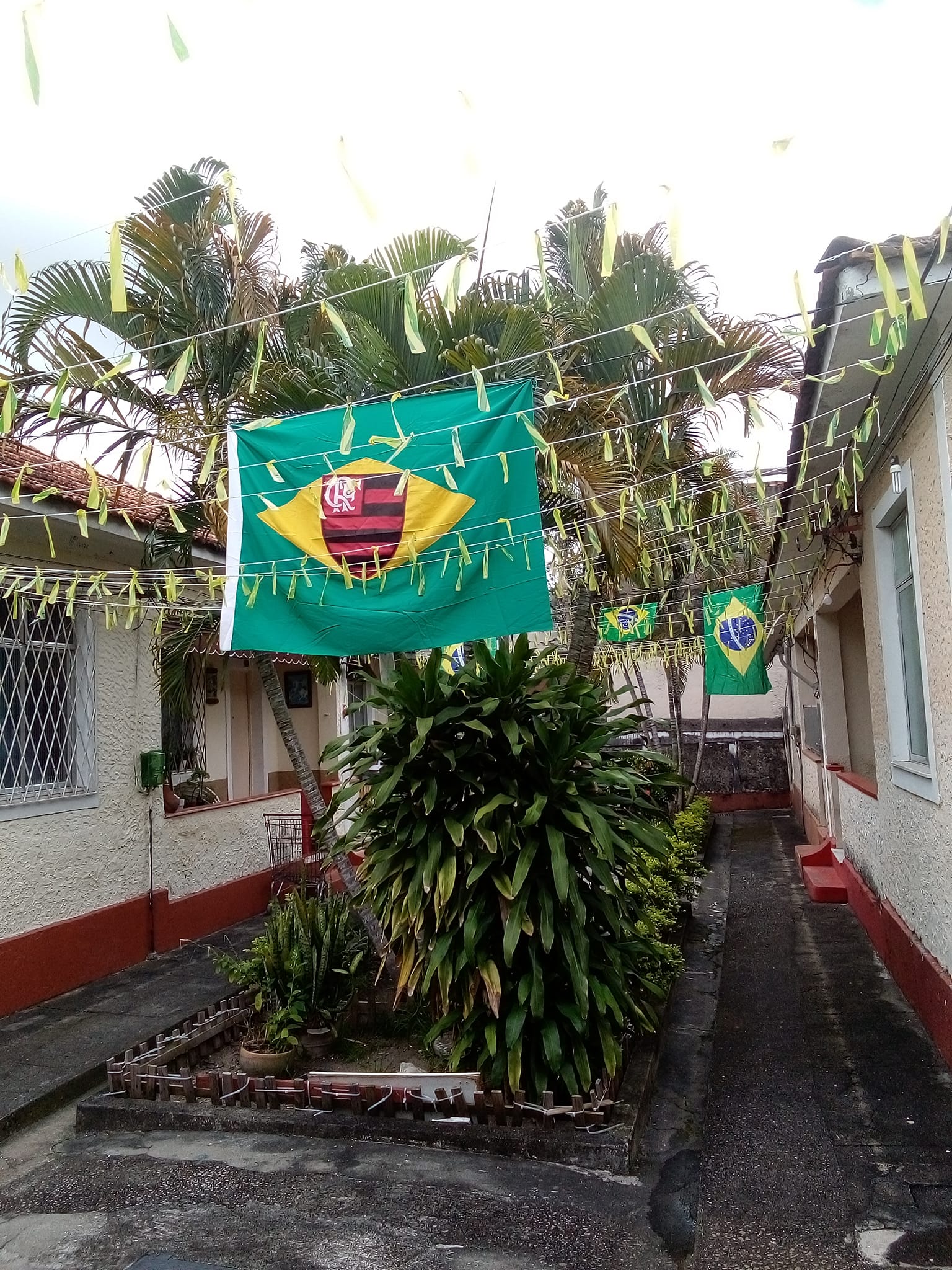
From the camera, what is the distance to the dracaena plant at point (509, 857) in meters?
4.49

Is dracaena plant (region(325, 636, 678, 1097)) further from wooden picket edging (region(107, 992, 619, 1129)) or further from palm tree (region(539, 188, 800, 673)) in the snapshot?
palm tree (region(539, 188, 800, 673))

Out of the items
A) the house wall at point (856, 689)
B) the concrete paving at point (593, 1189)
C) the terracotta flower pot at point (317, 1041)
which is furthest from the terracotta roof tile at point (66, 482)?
the house wall at point (856, 689)

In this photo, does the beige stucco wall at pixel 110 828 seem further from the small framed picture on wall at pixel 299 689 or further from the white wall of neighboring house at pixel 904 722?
the white wall of neighboring house at pixel 904 722

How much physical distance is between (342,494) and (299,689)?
864 cm

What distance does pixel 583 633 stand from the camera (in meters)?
6.58

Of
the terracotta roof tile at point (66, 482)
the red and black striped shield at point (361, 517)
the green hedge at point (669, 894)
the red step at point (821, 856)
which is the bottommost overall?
the red step at point (821, 856)

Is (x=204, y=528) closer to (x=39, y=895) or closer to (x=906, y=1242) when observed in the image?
(x=39, y=895)

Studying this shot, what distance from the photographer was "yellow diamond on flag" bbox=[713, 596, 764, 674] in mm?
10641

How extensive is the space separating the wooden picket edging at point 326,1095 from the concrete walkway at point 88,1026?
388 millimetres

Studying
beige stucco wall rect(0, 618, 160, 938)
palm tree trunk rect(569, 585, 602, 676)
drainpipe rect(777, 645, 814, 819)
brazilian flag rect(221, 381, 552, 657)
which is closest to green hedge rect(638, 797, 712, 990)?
palm tree trunk rect(569, 585, 602, 676)

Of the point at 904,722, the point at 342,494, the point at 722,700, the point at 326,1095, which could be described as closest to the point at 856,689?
the point at 904,722

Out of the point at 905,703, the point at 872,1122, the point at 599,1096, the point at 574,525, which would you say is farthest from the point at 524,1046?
the point at 905,703

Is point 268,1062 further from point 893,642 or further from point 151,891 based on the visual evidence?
point 893,642

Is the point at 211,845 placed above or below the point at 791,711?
below
